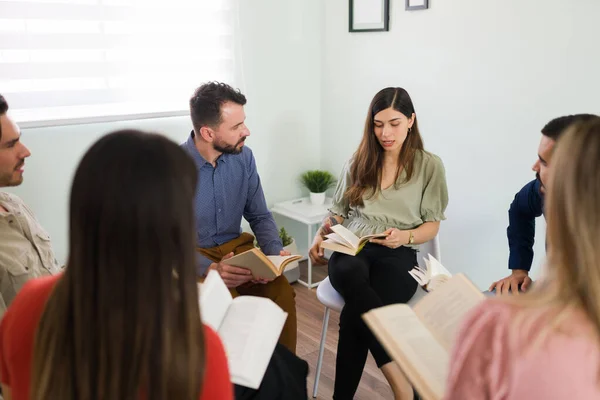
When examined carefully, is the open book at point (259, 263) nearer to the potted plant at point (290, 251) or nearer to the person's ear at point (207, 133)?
the person's ear at point (207, 133)

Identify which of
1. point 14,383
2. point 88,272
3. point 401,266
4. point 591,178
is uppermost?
point 591,178

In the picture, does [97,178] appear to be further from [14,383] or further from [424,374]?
[424,374]

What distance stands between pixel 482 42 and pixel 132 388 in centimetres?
212

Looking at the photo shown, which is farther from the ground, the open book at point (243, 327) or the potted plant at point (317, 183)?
the open book at point (243, 327)

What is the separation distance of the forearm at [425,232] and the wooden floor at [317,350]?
0.61 meters

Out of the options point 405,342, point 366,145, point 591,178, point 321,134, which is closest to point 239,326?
point 405,342

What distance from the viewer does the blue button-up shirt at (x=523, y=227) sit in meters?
1.89

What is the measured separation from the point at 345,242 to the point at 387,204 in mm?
313

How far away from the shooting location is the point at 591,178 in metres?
0.78

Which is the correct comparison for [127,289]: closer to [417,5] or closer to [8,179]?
[8,179]

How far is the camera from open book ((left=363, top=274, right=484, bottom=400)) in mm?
1109

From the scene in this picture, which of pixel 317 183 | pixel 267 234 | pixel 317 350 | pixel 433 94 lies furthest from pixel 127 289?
pixel 317 183

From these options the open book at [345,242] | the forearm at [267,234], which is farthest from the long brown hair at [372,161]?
the forearm at [267,234]

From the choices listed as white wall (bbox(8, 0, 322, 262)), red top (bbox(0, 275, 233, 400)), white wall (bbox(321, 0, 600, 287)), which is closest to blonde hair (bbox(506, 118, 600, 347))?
red top (bbox(0, 275, 233, 400))
